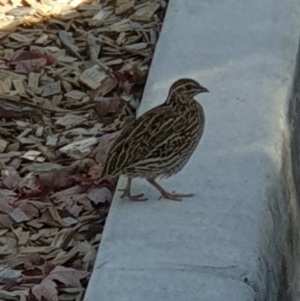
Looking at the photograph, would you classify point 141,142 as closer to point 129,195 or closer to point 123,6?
point 129,195

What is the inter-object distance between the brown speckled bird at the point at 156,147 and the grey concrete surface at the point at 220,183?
4.1 inches

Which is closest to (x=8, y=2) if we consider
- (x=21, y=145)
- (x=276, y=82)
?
(x=21, y=145)

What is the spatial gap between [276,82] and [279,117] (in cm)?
31

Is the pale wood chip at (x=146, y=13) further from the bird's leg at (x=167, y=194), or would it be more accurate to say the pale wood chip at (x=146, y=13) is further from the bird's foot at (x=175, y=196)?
the bird's foot at (x=175, y=196)

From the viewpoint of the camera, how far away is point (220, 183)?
17.0 feet

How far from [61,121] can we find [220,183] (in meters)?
1.29

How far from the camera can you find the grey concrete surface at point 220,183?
4.59 meters

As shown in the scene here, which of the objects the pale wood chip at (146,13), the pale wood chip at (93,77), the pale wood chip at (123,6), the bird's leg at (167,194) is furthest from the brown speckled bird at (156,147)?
the pale wood chip at (123,6)

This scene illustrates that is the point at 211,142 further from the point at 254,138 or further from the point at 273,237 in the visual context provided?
the point at 273,237

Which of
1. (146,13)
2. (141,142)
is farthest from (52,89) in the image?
(141,142)

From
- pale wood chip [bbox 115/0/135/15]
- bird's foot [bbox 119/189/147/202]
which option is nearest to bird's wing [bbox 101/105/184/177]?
bird's foot [bbox 119/189/147/202]

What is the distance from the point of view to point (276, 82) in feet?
19.4

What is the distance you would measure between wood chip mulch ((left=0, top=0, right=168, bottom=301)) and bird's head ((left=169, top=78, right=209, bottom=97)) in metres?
0.55

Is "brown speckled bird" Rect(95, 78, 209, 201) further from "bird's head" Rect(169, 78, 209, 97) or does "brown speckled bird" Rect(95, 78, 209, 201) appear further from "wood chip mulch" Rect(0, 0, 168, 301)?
"wood chip mulch" Rect(0, 0, 168, 301)
